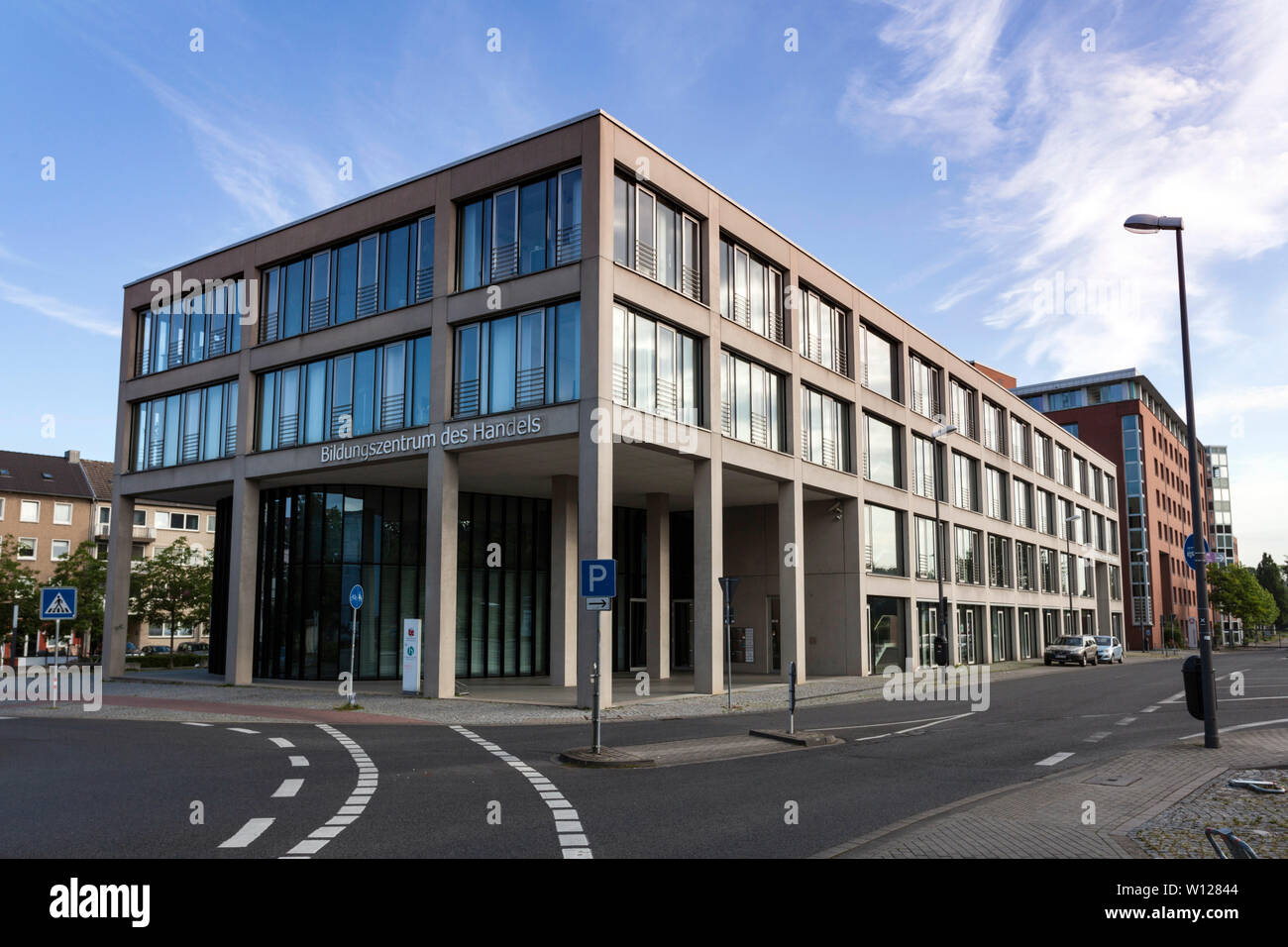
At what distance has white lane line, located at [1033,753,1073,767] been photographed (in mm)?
13617

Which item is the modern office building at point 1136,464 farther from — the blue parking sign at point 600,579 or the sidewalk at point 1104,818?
the sidewalk at point 1104,818

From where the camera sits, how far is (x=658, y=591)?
3475 centimetres

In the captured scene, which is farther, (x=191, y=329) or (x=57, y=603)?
(x=191, y=329)

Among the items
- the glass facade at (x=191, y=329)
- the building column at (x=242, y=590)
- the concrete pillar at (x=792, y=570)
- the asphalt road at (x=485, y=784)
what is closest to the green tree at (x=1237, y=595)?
the concrete pillar at (x=792, y=570)

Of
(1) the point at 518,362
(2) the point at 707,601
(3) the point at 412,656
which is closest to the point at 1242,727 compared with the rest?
(2) the point at 707,601

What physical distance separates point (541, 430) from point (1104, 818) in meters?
17.9

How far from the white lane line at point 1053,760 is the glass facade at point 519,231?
16.3 meters

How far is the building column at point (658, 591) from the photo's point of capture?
3472 cm

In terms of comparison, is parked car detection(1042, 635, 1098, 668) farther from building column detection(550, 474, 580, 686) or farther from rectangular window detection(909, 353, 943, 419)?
building column detection(550, 474, 580, 686)

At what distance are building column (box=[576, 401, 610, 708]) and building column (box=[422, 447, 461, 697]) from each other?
165 inches

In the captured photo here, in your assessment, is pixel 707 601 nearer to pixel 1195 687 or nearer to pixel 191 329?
pixel 1195 687

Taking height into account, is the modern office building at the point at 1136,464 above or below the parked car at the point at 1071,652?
above

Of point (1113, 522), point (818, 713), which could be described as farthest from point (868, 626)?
point (1113, 522)
